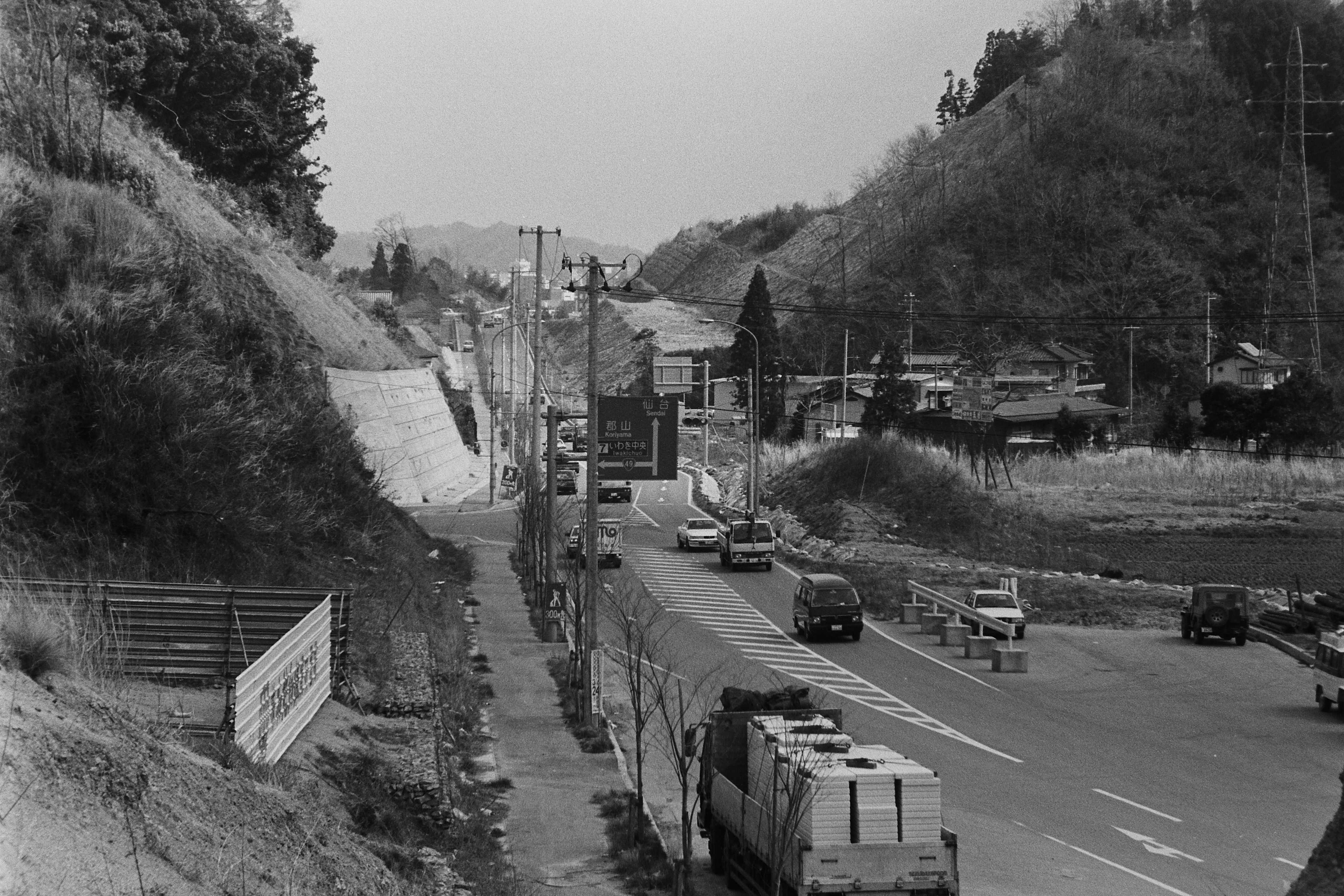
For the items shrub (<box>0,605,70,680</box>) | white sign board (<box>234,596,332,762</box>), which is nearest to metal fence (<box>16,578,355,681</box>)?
white sign board (<box>234,596,332,762</box>)

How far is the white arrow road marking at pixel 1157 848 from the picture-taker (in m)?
18.1

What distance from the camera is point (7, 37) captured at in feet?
107

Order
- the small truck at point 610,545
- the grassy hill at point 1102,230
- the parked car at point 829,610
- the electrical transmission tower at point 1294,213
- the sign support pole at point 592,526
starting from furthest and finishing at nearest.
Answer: the grassy hill at point 1102,230
the electrical transmission tower at point 1294,213
the small truck at point 610,545
the parked car at point 829,610
the sign support pole at point 592,526

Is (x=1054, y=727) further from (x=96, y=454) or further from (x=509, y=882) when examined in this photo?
(x=96, y=454)

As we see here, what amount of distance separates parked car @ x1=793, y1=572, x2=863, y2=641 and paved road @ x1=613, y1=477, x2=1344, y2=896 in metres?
0.51

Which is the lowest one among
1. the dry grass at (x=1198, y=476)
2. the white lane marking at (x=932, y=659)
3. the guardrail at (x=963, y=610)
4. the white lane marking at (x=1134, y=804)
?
the white lane marking at (x=932, y=659)

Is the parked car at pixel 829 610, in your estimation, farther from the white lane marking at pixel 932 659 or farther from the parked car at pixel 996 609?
the parked car at pixel 996 609

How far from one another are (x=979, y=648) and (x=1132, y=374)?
7991 cm

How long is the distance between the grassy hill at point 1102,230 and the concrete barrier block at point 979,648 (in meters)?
94.3

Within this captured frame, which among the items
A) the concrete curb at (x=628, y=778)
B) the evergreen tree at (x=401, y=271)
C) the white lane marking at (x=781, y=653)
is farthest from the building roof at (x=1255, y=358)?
the evergreen tree at (x=401, y=271)

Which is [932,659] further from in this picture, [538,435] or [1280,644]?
[538,435]

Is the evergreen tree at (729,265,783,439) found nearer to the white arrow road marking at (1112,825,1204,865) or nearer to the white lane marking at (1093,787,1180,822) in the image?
the white lane marking at (1093,787,1180,822)

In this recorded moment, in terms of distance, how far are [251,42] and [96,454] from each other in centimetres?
4074

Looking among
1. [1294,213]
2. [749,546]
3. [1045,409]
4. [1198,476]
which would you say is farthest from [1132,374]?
[749,546]
